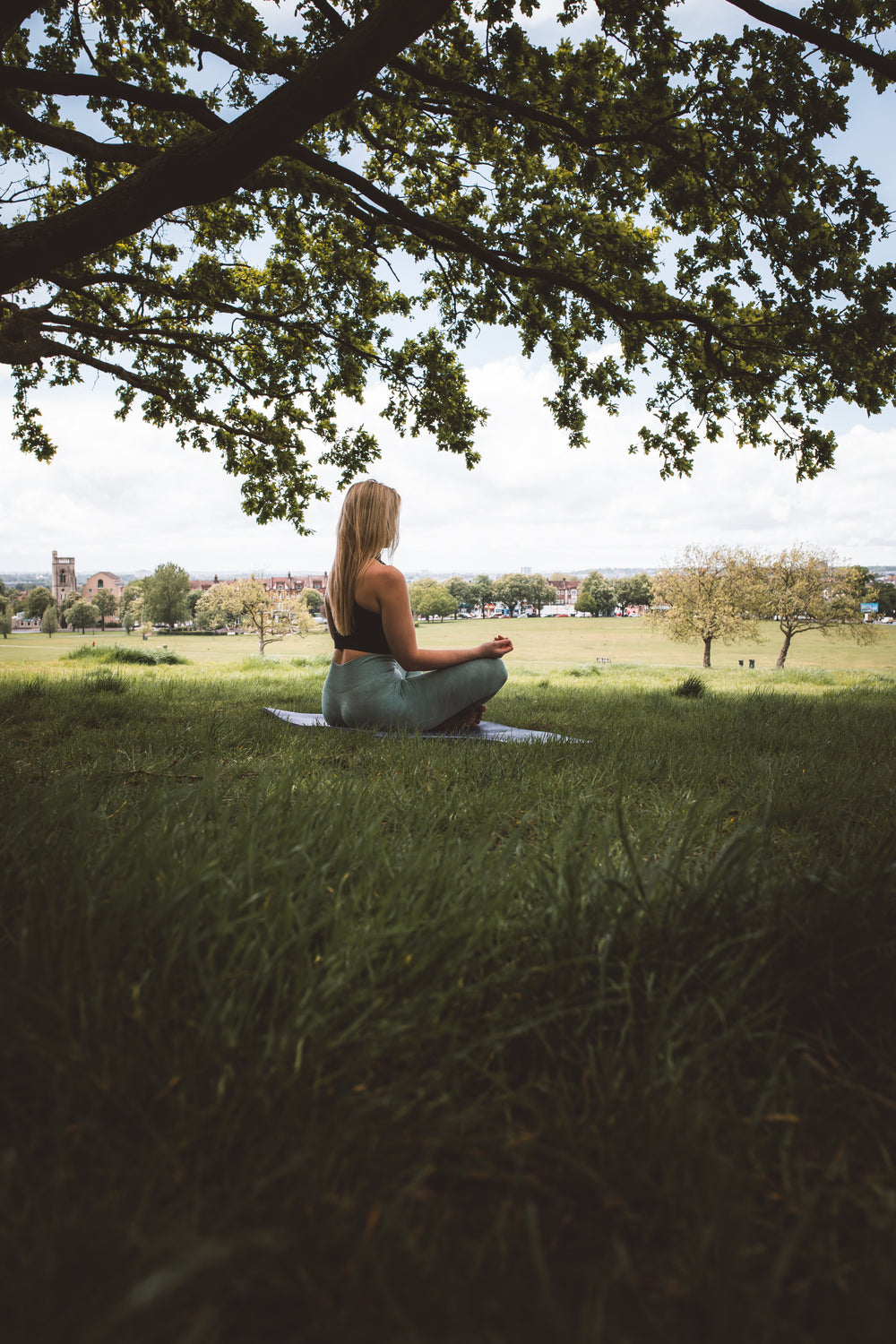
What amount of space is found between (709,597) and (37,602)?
144 meters

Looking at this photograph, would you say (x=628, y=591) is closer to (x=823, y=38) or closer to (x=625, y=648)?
(x=625, y=648)

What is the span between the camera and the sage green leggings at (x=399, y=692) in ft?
15.9

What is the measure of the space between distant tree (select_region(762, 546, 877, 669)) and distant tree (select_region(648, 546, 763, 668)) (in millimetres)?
→ 1371

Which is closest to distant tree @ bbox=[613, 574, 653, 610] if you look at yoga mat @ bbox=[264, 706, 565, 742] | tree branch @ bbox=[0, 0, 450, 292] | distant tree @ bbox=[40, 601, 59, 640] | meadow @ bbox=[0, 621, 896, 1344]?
distant tree @ bbox=[40, 601, 59, 640]

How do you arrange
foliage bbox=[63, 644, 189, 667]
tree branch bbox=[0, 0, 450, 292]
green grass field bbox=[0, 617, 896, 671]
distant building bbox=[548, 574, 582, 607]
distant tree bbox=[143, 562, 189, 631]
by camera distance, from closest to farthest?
1. tree branch bbox=[0, 0, 450, 292]
2. foliage bbox=[63, 644, 189, 667]
3. green grass field bbox=[0, 617, 896, 671]
4. distant tree bbox=[143, 562, 189, 631]
5. distant building bbox=[548, 574, 582, 607]

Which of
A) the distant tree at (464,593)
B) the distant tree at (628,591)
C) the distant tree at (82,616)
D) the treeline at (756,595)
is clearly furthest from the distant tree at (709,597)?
the distant tree at (82,616)

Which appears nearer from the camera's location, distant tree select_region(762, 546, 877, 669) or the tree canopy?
the tree canopy

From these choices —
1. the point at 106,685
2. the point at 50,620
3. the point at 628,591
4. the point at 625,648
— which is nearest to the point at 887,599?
the point at 628,591

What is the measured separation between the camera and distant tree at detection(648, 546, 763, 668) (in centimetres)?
4181

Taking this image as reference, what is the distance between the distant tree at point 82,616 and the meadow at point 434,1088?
148963 millimetres

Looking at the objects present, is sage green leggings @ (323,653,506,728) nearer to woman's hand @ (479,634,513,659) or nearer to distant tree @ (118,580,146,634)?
woman's hand @ (479,634,513,659)

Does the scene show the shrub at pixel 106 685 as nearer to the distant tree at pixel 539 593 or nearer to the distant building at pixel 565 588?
the distant tree at pixel 539 593

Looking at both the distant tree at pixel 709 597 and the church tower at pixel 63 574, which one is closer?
the distant tree at pixel 709 597

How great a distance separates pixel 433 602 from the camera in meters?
117
